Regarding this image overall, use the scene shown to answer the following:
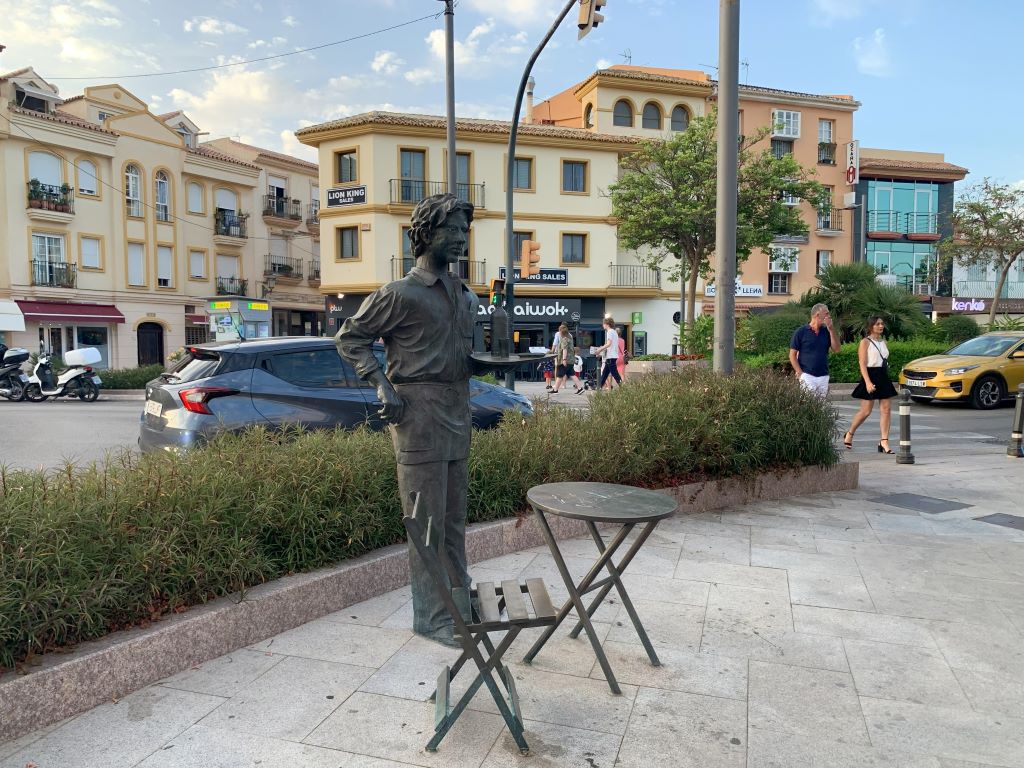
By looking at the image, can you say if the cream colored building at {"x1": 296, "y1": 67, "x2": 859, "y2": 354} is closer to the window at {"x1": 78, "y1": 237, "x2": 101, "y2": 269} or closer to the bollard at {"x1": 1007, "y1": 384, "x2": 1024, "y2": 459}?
the window at {"x1": 78, "y1": 237, "x2": 101, "y2": 269}

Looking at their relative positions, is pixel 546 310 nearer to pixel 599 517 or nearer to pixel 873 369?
pixel 873 369

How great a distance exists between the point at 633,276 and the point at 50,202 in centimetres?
2517

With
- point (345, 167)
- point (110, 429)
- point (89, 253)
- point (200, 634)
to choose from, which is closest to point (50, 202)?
point (89, 253)

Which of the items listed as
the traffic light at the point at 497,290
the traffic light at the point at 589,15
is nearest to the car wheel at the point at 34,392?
the traffic light at the point at 497,290

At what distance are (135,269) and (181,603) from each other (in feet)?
117

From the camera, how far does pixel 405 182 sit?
31.1 metres

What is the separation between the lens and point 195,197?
124 ft

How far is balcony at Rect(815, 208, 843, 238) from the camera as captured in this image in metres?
39.2

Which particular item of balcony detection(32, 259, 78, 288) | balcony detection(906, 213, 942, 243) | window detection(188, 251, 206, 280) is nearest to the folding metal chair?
balcony detection(32, 259, 78, 288)

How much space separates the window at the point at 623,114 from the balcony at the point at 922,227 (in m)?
19.4

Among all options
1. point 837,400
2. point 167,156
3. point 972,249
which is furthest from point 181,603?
point 167,156

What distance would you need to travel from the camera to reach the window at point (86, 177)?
32219mm

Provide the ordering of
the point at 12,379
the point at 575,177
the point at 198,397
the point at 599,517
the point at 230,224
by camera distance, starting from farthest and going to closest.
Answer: the point at 230,224, the point at 575,177, the point at 12,379, the point at 198,397, the point at 599,517

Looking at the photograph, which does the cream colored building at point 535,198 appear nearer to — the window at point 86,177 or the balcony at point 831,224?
the balcony at point 831,224
